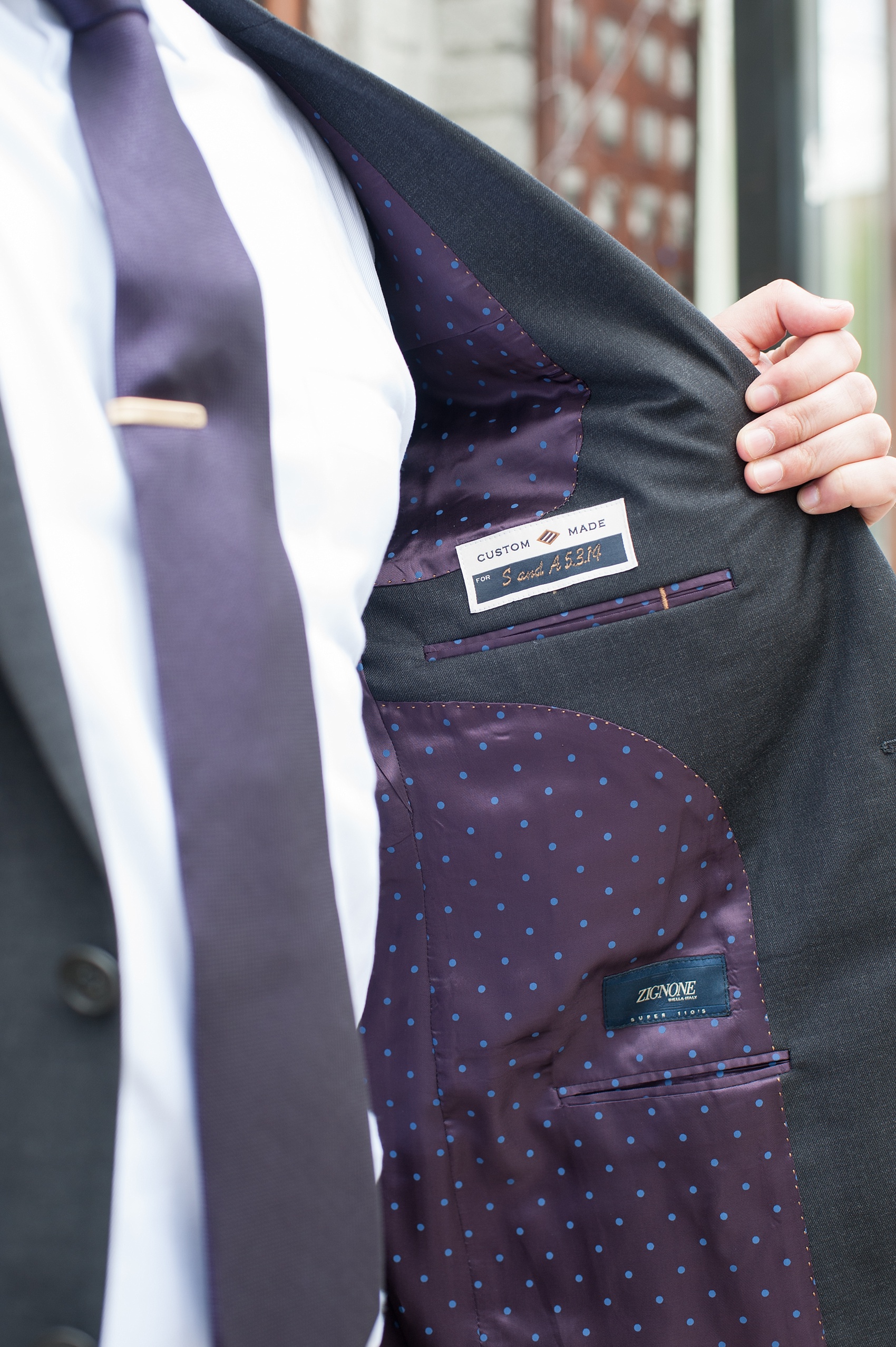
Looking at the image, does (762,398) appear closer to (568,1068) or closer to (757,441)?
(757,441)

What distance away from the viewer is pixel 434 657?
2.02 ft

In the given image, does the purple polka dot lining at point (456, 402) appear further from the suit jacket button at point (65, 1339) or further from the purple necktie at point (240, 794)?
the suit jacket button at point (65, 1339)

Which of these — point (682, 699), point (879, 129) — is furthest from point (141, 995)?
point (879, 129)

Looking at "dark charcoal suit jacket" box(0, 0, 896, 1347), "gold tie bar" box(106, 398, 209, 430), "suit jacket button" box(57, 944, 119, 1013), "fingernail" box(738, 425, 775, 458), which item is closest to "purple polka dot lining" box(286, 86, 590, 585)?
"dark charcoal suit jacket" box(0, 0, 896, 1347)

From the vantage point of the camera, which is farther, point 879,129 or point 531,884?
point 879,129

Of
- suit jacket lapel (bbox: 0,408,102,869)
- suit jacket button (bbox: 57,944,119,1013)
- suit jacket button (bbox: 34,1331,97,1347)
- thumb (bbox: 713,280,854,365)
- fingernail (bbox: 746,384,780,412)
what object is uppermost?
thumb (bbox: 713,280,854,365)

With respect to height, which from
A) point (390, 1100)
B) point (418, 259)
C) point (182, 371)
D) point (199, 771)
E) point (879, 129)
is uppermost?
point (879, 129)

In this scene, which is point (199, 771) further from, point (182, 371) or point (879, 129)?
point (879, 129)

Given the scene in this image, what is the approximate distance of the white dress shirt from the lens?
0.32 meters

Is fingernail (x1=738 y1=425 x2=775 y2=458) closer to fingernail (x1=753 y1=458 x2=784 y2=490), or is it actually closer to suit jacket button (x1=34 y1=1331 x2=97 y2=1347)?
fingernail (x1=753 y1=458 x2=784 y2=490)

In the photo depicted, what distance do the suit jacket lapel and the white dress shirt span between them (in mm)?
11

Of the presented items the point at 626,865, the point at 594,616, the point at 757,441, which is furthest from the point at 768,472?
the point at 626,865

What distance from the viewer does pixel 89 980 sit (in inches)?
12.1

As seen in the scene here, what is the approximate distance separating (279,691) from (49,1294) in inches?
8.6
